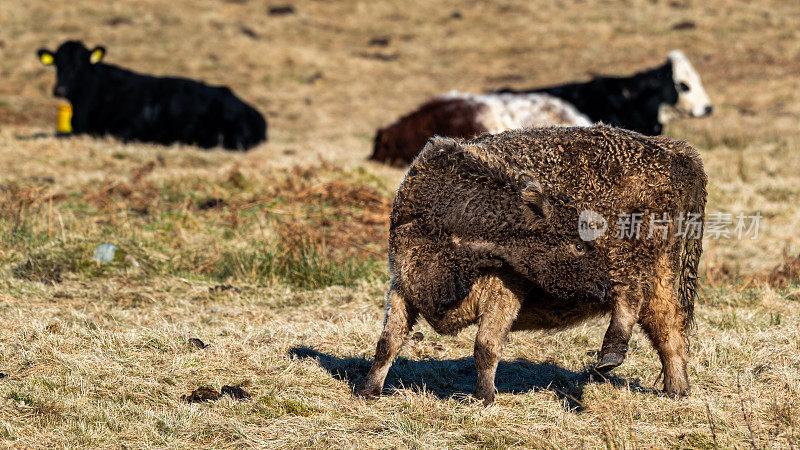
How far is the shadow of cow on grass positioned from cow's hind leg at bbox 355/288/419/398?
0.71 feet

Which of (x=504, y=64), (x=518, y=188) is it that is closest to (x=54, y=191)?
(x=518, y=188)

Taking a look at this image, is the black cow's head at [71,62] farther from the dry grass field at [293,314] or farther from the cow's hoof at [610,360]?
the cow's hoof at [610,360]

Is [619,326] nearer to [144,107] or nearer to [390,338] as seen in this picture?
[390,338]

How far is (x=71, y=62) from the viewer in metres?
15.1

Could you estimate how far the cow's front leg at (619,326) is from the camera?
4.29 m

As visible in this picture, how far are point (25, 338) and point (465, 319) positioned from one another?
A: 3.30 meters

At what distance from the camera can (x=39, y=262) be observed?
7.64m

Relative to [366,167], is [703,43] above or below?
above

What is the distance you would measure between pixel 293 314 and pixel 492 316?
9.47 feet

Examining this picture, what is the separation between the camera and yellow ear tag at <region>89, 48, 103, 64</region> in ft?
49.9

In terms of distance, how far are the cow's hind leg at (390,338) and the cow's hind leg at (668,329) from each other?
155 centimetres

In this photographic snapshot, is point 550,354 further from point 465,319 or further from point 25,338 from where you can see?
point 25,338

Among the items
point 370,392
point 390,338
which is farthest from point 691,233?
point 370,392

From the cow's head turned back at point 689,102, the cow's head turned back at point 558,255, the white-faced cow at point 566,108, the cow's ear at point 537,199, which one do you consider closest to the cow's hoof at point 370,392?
the cow's head turned back at point 558,255
